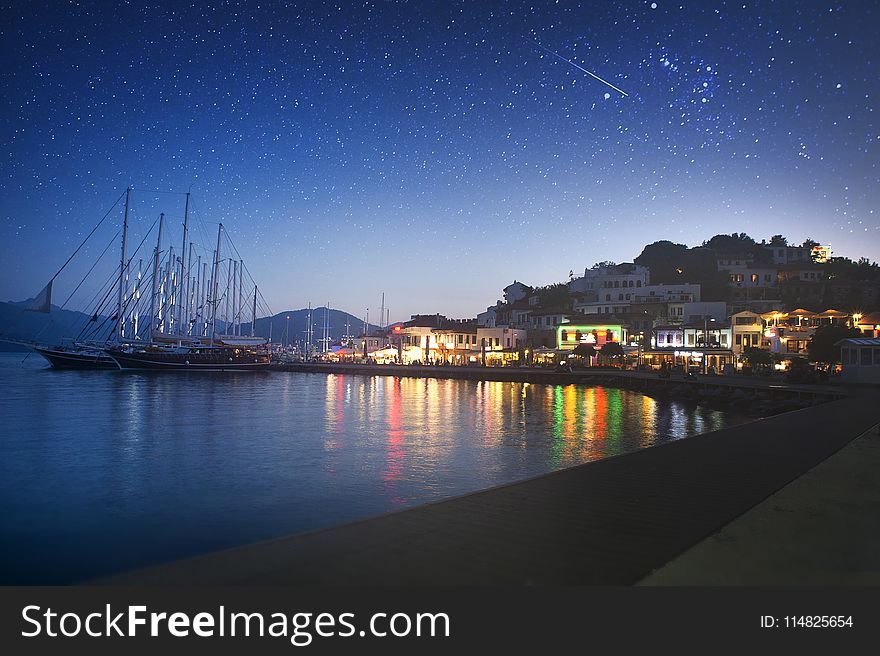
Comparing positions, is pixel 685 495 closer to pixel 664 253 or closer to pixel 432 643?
pixel 432 643

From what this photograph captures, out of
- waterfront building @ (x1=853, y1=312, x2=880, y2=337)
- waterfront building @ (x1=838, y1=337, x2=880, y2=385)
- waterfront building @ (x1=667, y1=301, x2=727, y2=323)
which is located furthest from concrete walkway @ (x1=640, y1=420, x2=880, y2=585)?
waterfront building @ (x1=667, y1=301, x2=727, y2=323)

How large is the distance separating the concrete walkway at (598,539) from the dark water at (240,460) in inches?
203

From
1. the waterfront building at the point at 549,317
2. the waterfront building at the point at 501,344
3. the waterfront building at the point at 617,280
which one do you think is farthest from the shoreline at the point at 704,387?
the waterfront building at the point at 617,280

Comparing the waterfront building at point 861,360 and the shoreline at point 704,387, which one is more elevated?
the waterfront building at point 861,360

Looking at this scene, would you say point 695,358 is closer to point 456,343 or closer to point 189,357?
point 456,343

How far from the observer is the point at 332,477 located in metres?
16.5

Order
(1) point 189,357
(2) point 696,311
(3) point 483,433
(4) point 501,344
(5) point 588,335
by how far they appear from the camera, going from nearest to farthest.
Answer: (3) point 483,433, (2) point 696,311, (5) point 588,335, (1) point 189,357, (4) point 501,344

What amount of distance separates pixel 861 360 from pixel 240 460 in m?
39.9

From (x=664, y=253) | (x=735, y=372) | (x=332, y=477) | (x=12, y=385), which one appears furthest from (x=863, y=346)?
(x=12, y=385)

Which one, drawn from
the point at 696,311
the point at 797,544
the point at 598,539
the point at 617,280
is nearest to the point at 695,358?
the point at 696,311

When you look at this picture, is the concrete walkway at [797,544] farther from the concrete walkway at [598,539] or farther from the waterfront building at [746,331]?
the waterfront building at [746,331]

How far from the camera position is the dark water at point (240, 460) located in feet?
36.5

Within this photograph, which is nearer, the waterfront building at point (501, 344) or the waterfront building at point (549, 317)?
the waterfront building at point (549, 317)

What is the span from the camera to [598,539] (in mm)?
6184
